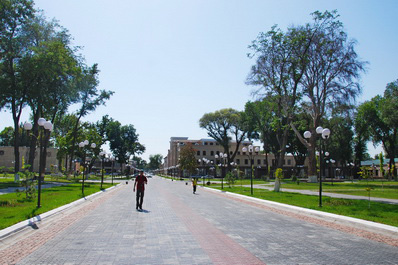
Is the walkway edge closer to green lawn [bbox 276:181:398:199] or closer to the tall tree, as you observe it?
green lawn [bbox 276:181:398:199]

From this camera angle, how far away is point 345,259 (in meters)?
5.90

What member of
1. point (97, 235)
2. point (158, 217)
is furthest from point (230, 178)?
point (97, 235)

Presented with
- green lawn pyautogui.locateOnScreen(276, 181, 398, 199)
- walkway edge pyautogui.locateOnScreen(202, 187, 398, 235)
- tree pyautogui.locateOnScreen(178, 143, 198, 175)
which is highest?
tree pyautogui.locateOnScreen(178, 143, 198, 175)

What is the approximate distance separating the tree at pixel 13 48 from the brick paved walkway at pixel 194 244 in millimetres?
24842

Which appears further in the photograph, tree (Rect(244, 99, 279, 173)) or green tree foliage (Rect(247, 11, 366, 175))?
tree (Rect(244, 99, 279, 173))

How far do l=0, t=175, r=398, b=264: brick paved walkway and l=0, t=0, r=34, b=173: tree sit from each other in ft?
81.5

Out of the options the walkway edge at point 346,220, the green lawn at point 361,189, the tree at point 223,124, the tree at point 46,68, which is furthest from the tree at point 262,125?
the walkway edge at point 346,220

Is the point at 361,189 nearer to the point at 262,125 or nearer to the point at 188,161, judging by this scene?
the point at 188,161

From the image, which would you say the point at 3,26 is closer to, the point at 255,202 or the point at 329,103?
the point at 255,202

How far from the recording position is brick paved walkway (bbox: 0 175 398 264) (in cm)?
579

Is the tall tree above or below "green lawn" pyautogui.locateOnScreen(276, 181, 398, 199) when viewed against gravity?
above

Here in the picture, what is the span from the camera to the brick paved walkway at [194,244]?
5785mm

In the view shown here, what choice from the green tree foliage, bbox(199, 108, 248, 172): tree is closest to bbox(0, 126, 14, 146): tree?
bbox(199, 108, 248, 172): tree

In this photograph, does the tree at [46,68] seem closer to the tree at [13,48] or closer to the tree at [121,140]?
the tree at [13,48]
